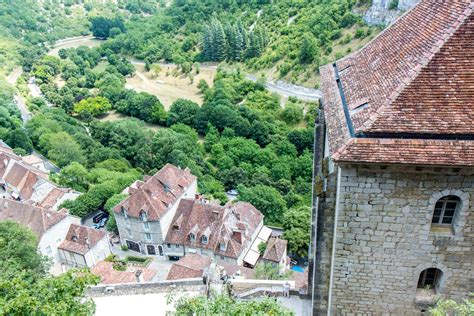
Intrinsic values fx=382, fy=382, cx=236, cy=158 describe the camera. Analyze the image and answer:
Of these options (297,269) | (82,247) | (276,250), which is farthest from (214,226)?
(82,247)

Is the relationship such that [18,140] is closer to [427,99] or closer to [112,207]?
[112,207]

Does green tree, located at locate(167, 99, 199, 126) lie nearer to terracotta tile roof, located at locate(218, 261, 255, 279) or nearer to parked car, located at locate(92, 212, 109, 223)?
parked car, located at locate(92, 212, 109, 223)

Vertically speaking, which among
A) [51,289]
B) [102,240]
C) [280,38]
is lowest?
[102,240]

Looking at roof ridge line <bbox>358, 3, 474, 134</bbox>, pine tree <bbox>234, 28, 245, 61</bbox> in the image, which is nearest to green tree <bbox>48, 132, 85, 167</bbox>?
roof ridge line <bbox>358, 3, 474, 134</bbox>

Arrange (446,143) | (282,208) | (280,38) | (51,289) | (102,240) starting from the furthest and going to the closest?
1. (280,38)
2. (282,208)
3. (102,240)
4. (51,289)
5. (446,143)

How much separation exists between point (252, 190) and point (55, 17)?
146851 mm

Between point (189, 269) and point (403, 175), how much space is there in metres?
20.8

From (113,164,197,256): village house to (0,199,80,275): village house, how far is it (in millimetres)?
5617

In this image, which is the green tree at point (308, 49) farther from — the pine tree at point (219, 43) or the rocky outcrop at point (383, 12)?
the pine tree at point (219, 43)

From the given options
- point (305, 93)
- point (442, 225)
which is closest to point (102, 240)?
point (442, 225)

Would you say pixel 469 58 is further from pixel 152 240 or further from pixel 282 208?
pixel 282 208

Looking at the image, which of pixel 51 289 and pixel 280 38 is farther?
pixel 280 38

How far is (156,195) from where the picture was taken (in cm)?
4200

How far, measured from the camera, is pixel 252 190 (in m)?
51.8
